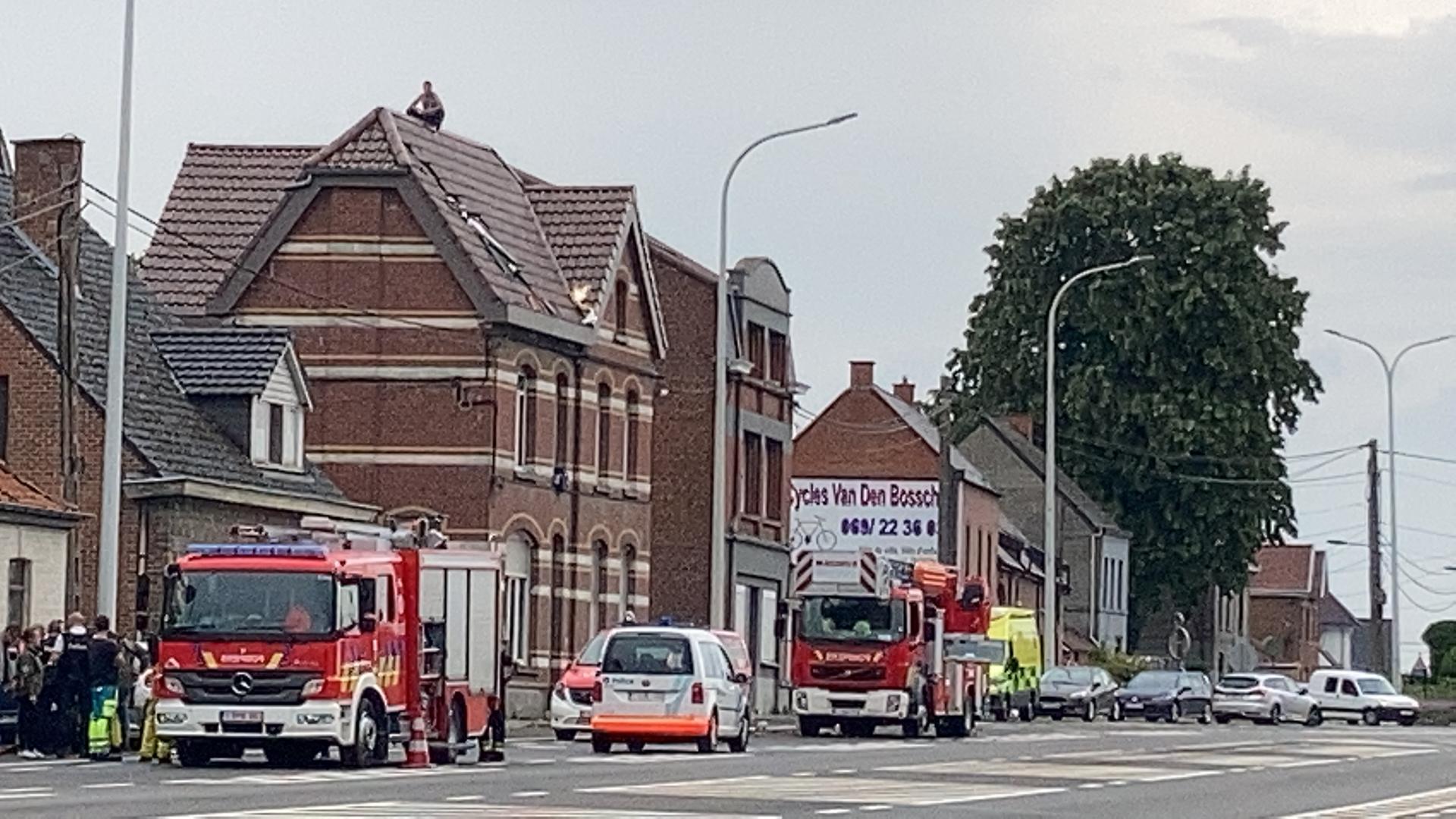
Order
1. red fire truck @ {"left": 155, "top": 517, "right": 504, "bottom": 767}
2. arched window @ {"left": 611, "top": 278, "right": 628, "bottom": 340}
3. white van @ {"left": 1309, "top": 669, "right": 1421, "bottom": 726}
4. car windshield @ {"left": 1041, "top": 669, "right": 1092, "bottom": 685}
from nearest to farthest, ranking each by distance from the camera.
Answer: red fire truck @ {"left": 155, "top": 517, "right": 504, "bottom": 767}
arched window @ {"left": 611, "top": 278, "right": 628, "bottom": 340}
car windshield @ {"left": 1041, "top": 669, "right": 1092, "bottom": 685}
white van @ {"left": 1309, "top": 669, "right": 1421, "bottom": 726}

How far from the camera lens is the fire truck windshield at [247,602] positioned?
31.7 metres

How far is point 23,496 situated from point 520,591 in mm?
16244

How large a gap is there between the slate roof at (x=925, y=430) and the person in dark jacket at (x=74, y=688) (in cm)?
5067

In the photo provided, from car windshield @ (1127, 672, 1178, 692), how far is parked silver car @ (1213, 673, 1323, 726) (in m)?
1.39

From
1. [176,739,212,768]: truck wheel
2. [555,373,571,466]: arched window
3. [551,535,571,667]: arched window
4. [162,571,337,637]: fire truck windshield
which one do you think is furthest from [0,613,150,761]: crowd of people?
[555,373,571,466]: arched window

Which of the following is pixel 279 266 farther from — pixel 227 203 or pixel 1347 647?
pixel 1347 647

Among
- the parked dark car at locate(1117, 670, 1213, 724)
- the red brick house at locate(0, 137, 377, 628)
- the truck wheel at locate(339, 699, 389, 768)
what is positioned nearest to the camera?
the truck wheel at locate(339, 699, 389, 768)

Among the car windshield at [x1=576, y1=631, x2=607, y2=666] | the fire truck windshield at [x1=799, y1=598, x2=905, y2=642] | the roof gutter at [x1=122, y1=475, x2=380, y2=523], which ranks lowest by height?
the car windshield at [x1=576, y1=631, x2=607, y2=666]

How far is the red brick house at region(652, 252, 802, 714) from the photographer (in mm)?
65500

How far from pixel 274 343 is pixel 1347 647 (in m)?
139

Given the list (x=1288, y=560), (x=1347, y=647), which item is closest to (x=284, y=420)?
(x=1288, y=560)

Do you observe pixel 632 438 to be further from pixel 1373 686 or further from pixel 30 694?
pixel 30 694

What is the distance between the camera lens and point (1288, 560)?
154750 millimetres

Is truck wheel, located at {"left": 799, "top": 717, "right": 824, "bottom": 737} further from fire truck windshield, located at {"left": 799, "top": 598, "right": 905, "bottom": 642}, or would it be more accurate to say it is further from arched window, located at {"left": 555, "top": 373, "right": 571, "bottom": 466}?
arched window, located at {"left": 555, "top": 373, "right": 571, "bottom": 466}
